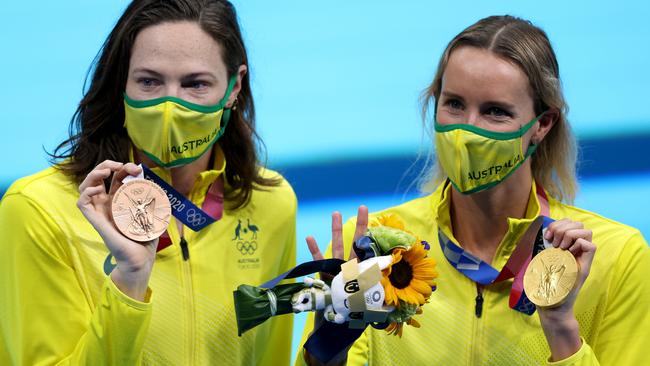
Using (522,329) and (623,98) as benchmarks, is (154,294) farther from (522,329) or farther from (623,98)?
(623,98)

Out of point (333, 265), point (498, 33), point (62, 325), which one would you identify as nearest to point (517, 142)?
point (498, 33)

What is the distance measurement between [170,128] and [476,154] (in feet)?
3.00

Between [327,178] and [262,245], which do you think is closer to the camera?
[262,245]

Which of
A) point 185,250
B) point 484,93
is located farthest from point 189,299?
point 484,93

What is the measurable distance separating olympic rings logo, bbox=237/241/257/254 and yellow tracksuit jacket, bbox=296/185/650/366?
0.30 meters

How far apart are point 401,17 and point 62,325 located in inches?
197

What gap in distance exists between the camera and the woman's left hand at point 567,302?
140 inches

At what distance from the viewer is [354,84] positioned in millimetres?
7934

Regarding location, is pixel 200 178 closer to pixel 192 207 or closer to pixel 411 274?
pixel 192 207

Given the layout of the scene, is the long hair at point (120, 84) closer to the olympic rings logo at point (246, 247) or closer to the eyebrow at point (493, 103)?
the olympic rings logo at point (246, 247)

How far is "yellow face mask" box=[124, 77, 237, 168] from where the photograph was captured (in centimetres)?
380

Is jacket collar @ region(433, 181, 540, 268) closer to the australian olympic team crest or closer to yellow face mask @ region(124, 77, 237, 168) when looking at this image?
the australian olympic team crest

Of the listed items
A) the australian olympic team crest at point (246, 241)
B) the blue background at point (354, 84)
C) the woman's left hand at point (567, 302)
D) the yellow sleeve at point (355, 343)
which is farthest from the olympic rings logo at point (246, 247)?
the blue background at point (354, 84)

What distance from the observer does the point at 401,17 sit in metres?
8.32
